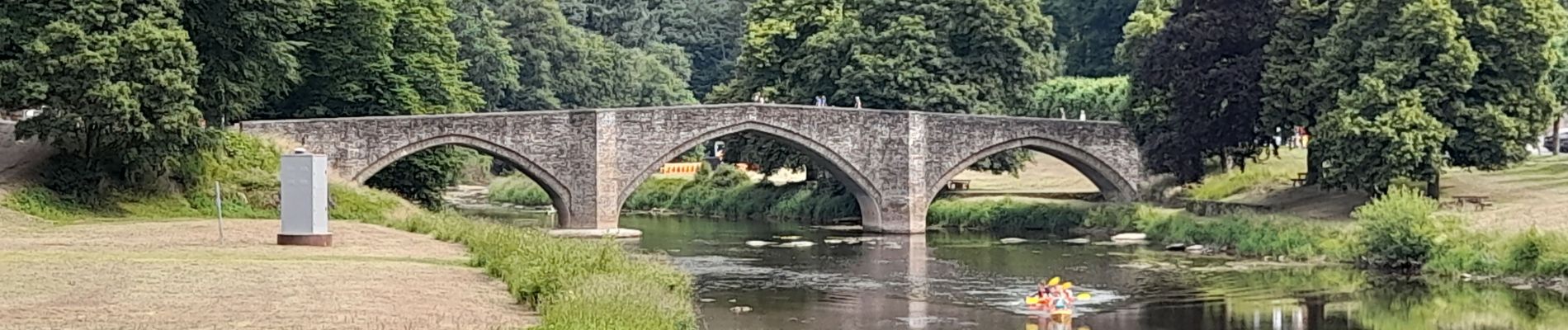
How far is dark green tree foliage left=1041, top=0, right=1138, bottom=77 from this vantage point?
296 ft

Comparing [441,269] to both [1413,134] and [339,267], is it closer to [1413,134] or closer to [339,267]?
[339,267]

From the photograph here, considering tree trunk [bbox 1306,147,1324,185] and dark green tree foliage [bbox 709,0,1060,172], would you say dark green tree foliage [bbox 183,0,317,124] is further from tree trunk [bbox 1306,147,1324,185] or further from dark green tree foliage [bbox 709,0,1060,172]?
dark green tree foliage [bbox 709,0,1060,172]

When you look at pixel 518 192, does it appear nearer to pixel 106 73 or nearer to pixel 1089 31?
pixel 1089 31

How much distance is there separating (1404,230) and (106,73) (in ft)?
78.9

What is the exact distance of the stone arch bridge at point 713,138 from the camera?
5109 centimetres

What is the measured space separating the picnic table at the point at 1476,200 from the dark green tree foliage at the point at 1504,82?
2.73 feet

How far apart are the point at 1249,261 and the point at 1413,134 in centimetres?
460

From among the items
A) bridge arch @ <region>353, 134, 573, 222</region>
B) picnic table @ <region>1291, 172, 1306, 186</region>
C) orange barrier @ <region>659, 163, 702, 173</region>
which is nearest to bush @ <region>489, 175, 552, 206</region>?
orange barrier @ <region>659, 163, 702, 173</region>

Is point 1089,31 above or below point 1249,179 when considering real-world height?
above

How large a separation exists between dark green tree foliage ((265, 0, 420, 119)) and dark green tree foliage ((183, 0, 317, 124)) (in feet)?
16.8

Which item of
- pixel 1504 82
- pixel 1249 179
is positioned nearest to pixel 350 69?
pixel 1249 179

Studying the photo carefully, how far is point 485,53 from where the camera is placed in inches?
Answer: 3290

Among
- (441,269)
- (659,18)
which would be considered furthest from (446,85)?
(659,18)

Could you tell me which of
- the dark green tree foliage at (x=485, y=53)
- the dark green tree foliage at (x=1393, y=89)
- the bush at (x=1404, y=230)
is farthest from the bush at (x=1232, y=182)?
the dark green tree foliage at (x=485, y=53)
